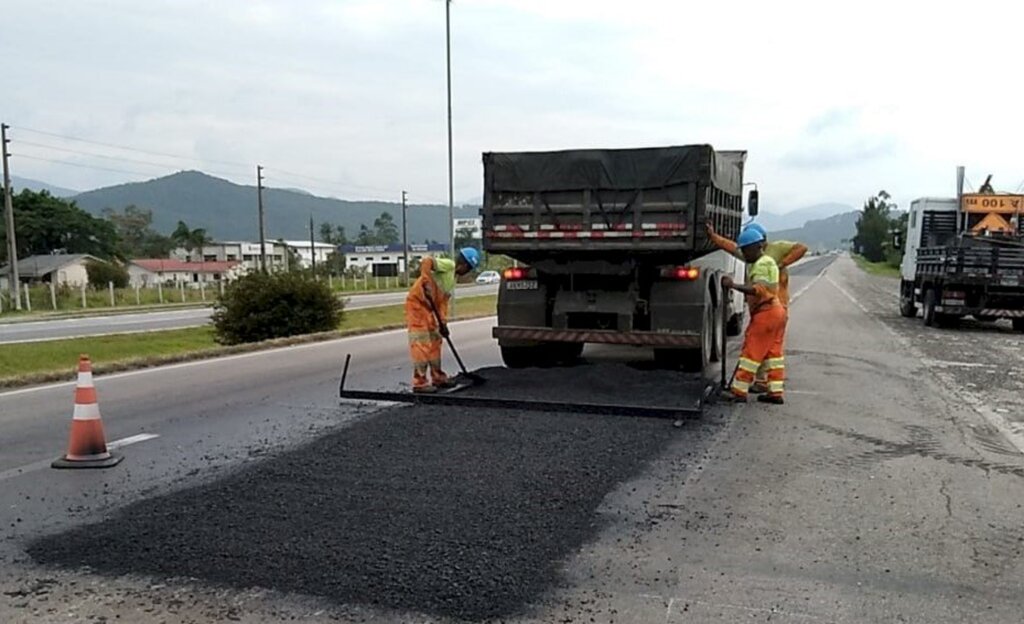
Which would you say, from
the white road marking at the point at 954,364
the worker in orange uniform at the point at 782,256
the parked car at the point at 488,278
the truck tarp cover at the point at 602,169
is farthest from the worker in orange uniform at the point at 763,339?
the parked car at the point at 488,278

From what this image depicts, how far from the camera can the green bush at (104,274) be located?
63438 millimetres

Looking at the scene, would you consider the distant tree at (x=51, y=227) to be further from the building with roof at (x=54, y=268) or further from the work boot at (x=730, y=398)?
the work boot at (x=730, y=398)

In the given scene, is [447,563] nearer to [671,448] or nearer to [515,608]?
[515,608]

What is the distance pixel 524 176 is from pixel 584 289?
146 centimetres

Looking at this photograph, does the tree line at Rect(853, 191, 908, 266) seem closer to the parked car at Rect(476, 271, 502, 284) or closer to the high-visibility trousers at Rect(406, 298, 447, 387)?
the parked car at Rect(476, 271, 502, 284)

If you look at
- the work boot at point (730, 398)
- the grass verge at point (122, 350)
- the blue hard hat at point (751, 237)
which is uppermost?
the blue hard hat at point (751, 237)

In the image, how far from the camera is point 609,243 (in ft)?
31.2

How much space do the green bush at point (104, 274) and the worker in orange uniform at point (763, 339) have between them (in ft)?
199

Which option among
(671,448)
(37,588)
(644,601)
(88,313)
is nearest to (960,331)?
(671,448)

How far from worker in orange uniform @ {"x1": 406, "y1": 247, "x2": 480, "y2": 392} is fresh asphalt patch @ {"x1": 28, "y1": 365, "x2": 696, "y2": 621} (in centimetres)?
196

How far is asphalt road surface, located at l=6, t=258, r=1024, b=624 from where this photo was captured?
158 inches

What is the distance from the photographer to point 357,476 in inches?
234

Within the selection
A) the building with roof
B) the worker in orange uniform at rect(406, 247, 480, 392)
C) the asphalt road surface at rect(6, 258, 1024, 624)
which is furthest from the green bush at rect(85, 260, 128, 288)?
the asphalt road surface at rect(6, 258, 1024, 624)

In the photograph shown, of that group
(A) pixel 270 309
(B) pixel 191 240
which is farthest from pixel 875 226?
(A) pixel 270 309
